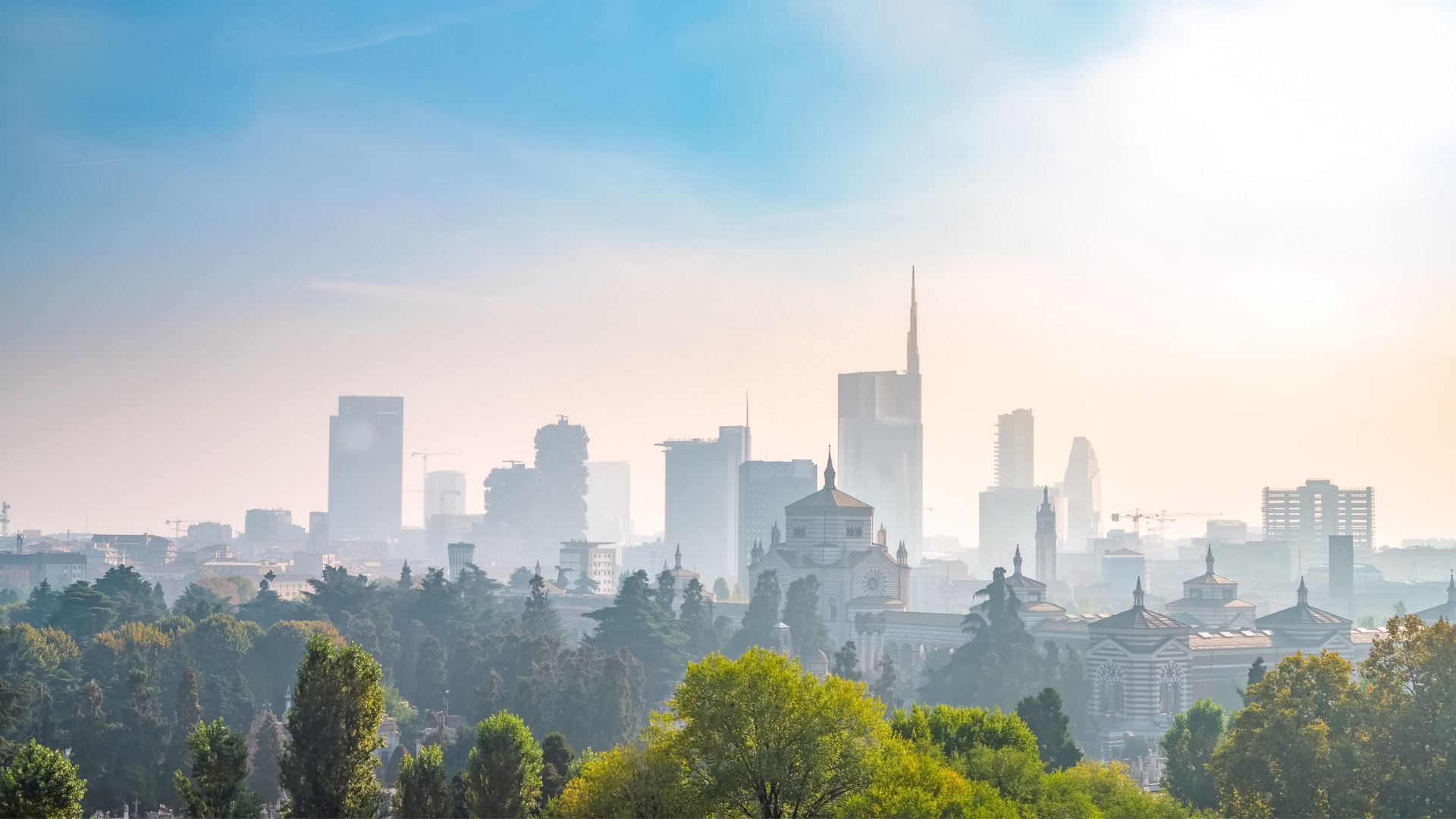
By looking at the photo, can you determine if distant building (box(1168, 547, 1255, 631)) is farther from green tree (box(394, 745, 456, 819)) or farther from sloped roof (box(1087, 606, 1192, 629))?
green tree (box(394, 745, 456, 819))

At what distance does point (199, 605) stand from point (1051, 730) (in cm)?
7392

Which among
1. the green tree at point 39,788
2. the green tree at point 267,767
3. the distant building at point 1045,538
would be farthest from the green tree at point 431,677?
the distant building at point 1045,538

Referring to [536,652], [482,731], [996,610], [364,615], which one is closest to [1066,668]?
[996,610]

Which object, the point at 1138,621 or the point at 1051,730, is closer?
the point at 1051,730

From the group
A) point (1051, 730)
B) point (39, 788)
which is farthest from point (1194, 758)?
point (39, 788)

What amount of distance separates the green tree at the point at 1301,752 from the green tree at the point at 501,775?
2513cm

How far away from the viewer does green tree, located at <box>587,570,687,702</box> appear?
124 m

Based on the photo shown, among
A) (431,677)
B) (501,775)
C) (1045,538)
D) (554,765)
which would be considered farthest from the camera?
(1045,538)

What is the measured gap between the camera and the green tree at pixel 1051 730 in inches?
3041

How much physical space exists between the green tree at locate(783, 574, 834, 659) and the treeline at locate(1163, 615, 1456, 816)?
64599 mm

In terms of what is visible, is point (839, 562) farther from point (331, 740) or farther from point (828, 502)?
point (331, 740)

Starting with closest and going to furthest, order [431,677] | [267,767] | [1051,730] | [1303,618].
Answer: [1051,730]
[267,767]
[431,677]
[1303,618]

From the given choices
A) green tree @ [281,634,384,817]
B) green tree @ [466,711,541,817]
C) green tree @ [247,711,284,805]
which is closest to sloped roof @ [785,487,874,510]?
green tree @ [247,711,284,805]

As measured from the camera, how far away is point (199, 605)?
12950cm
